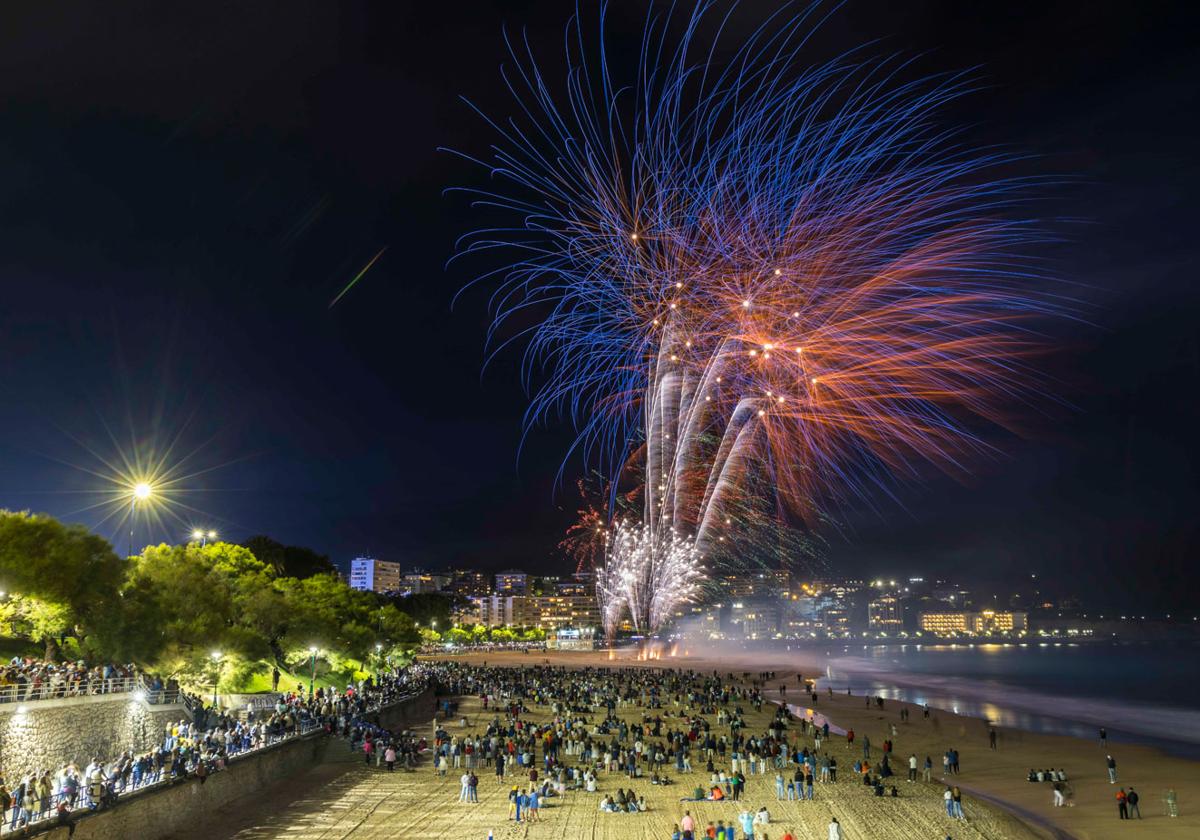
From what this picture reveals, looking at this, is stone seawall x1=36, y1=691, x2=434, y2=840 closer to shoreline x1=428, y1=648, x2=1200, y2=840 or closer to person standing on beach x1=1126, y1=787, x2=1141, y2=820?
shoreline x1=428, y1=648, x2=1200, y2=840

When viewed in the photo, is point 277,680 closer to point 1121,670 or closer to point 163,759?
point 163,759

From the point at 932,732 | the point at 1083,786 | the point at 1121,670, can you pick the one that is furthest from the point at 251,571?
the point at 1121,670

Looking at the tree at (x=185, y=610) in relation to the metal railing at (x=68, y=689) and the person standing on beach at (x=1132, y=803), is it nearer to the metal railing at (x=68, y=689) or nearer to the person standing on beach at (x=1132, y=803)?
the metal railing at (x=68, y=689)

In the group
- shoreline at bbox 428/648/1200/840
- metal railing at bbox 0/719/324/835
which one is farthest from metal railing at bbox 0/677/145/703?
shoreline at bbox 428/648/1200/840

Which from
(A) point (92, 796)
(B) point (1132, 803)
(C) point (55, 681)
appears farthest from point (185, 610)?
(B) point (1132, 803)

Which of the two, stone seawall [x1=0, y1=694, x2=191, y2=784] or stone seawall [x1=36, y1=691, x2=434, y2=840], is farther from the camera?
stone seawall [x1=0, y1=694, x2=191, y2=784]

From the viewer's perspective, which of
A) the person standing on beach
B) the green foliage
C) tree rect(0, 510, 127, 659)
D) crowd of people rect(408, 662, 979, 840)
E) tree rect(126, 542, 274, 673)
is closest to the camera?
the person standing on beach
